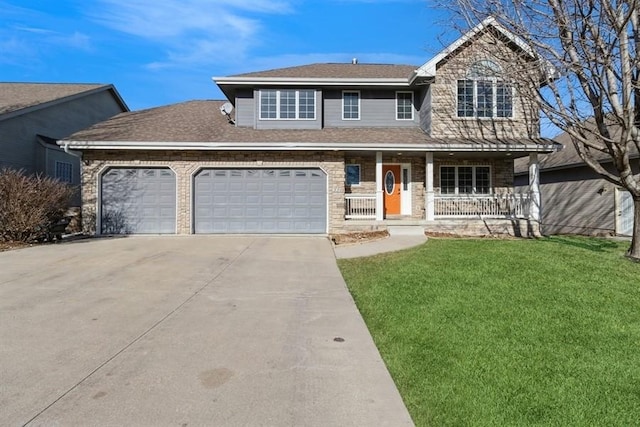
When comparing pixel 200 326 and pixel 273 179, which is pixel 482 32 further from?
pixel 200 326

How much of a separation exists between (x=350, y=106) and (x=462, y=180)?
5.61 metres

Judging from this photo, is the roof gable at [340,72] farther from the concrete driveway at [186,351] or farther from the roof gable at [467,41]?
the concrete driveway at [186,351]

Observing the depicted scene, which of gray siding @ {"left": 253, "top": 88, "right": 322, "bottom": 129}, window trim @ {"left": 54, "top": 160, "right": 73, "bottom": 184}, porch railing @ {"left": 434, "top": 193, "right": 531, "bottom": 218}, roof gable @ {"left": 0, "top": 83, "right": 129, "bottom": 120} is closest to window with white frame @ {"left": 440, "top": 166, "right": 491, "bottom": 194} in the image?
porch railing @ {"left": 434, "top": 193, "right": 531, "bottom": 218}

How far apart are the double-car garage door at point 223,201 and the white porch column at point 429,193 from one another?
3.78 metres

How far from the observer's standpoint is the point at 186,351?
4273mm

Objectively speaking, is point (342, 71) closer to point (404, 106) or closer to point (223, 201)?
point (404, 106)

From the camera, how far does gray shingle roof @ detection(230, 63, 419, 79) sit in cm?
1645

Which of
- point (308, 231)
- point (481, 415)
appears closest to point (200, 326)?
point (481, 415)

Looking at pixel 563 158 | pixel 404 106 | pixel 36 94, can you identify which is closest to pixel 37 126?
pixel 36 94

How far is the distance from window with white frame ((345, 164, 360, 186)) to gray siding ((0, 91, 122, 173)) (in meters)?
14.7

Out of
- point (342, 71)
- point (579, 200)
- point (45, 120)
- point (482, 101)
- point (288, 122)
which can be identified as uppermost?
point (342, 71)

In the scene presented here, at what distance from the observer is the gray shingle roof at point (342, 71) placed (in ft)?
54.0

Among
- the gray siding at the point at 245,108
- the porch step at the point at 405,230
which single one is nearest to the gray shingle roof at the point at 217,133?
the gray siding at the point at 245,108

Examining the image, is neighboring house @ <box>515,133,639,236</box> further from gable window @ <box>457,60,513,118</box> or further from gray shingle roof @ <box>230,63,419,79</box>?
gray shingle roof @ <box>230,63,419,79</box>
